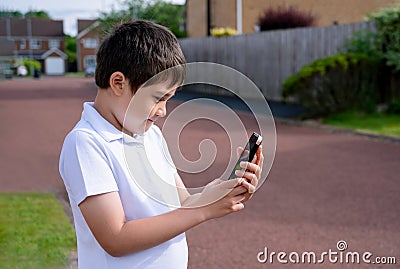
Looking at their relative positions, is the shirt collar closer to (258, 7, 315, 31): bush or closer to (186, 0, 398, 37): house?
(258, 7, 315, 31): bush

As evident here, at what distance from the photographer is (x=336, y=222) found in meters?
5.25

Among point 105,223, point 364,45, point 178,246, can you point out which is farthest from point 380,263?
point 364,45

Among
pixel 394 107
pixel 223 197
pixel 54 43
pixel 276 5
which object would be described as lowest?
pixel 394 107

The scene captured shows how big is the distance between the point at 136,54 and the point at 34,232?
3.76 metres

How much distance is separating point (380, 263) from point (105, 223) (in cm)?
330

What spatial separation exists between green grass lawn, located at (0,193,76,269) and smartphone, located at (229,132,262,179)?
2.93 metres

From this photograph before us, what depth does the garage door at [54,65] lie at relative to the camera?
71.8 m

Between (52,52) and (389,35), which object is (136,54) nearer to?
(389,35)

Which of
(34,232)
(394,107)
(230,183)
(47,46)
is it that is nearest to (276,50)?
(394,107)

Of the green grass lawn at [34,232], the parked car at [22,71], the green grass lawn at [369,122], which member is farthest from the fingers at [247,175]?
the parked car at [22,71]

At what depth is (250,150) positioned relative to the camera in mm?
1452

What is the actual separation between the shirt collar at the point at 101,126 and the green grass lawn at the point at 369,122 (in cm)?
904

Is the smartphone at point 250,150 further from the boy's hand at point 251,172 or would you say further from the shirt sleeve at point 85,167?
the shirt sleeve at point 85,167

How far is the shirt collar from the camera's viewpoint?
1.53 metres
